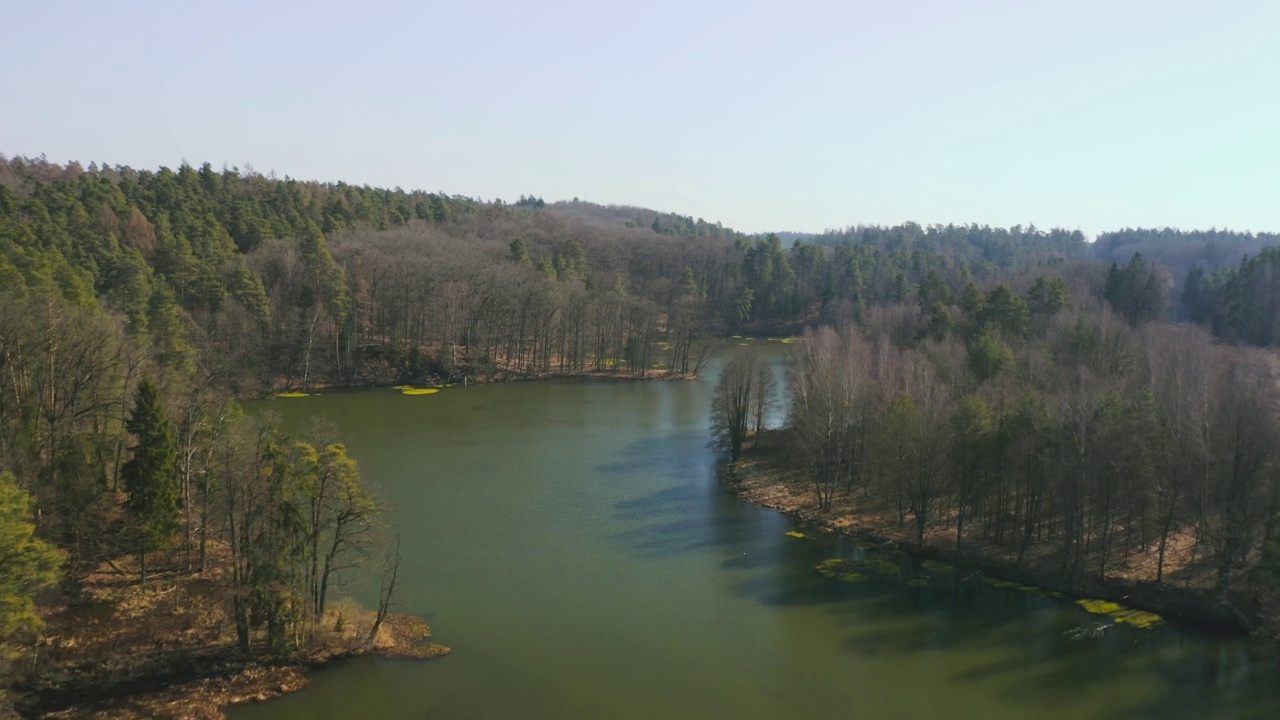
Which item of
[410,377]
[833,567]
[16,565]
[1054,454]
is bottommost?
[833,567]

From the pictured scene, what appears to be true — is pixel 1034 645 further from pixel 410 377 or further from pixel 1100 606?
pixel 410 377

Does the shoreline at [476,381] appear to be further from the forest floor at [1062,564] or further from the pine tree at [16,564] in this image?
the pine tree at [16,564]

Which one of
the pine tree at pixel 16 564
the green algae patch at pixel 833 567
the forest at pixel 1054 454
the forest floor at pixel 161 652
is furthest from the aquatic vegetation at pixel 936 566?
the pine tree at pixel 16 564

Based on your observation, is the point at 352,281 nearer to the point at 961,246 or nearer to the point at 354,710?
the point at 354,710

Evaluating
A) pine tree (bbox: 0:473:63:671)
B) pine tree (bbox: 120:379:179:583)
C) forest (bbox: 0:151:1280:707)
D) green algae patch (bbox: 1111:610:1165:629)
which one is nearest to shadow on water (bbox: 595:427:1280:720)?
green algae patch (bbox: 1111:610:1165:629)

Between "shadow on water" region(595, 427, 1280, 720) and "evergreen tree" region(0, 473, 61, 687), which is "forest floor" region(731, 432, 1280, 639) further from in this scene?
"evergreen tree" region(0, 473, 61, 687)

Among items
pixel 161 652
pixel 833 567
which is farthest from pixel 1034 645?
pixel 161 652
